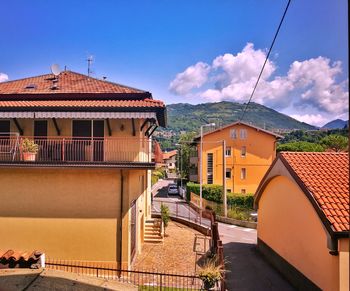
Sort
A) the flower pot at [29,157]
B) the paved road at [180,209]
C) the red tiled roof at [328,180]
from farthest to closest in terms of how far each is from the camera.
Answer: the paved road at [180,209], the flower pot at [29,157], the red tiled roof at [328,180]

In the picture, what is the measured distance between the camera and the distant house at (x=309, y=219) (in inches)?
441

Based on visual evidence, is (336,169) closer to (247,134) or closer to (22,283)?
(22,283)

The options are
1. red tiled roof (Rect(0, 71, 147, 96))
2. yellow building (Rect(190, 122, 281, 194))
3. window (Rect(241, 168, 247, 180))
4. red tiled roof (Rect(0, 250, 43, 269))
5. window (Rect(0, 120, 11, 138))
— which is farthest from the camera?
window (Rect(241, 168, 247, 180))

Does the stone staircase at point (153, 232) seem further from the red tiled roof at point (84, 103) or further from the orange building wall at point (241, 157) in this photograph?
the orange building wall at point (241, 157)

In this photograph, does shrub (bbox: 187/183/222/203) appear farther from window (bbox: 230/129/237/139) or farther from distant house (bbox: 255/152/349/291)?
distant house (bbox: 255/152/349/291)

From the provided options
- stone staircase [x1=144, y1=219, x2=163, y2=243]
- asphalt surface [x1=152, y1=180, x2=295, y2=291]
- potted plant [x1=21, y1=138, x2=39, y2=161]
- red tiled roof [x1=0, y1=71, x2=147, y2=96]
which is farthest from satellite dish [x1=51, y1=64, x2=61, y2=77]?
asphalt surface [x1=152, y1=180, x2=295, y2=291]

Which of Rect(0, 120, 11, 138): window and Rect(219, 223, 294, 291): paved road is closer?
Rect(219, 223, 294, 291): paved road

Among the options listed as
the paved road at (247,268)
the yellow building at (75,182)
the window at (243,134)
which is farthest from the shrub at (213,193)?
the yellow building at (75,182)

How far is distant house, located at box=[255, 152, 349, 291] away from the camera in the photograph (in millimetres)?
11211

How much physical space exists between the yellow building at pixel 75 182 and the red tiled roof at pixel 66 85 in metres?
2.21

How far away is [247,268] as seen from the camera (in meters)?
17.6

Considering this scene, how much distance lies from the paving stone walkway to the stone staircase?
17.2 inches

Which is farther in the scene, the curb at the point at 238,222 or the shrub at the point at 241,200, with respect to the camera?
the shrub at the point at 241,200

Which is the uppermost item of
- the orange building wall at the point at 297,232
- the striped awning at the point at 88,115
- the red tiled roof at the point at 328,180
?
the striped awning at the point at 88,115
